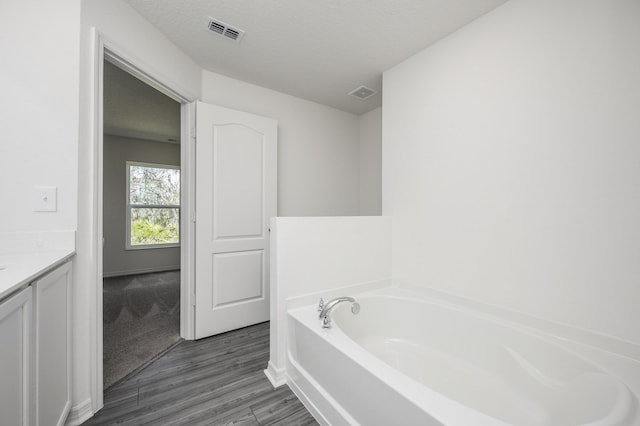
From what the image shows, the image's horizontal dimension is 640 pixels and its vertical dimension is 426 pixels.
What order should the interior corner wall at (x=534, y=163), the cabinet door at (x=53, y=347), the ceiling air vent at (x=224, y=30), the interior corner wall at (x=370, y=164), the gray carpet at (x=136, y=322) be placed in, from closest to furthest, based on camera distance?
the cabinet door at (x=53, y=347), the interior corner wall at (x=534, y=163), the ceiling air vent at (x=224, y=30), the gray carpet at (x=136, y=322), the interior corner wall at (x=370, y=164)

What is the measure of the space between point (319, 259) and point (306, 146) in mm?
1678

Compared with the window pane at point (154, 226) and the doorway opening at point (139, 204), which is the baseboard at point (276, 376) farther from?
the window pane at point (154, 226)

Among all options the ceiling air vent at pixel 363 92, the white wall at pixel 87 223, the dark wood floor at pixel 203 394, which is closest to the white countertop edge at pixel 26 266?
the white wall at pixel 87 223

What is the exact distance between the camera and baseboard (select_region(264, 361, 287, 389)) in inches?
68.5

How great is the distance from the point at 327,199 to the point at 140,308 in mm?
2470

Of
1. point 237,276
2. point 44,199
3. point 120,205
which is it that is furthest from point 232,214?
point 120,205

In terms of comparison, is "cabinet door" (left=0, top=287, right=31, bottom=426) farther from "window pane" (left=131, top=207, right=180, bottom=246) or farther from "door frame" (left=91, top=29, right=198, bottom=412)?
"window pane" (left=131, top=207, right=180, bottom=246)

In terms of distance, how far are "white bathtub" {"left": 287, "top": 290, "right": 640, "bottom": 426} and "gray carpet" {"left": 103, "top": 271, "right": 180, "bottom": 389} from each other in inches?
47.0

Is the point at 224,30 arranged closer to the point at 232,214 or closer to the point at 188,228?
the point at 232,214

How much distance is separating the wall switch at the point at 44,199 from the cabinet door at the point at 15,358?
612 millimetres

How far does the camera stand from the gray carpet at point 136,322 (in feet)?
6.52

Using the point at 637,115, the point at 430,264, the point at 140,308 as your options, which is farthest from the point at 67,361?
the point at 637,115

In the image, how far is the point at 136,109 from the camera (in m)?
3.53

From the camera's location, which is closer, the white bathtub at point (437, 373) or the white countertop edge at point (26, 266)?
the white countertop edge at point (26, 266)
